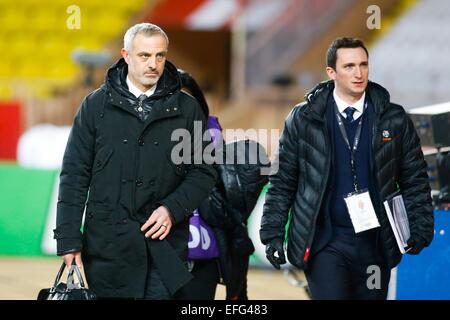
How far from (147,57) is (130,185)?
1.89 ft

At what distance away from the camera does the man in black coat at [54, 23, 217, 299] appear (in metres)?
4.67

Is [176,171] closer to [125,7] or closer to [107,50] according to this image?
[107,50]

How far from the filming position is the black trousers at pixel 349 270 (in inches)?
194

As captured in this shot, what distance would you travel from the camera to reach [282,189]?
5070 mm

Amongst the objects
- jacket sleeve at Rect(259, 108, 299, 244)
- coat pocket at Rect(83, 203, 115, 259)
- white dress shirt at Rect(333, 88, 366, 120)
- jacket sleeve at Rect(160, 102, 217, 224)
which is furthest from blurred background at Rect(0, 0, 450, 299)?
coat pocket at Rect(83, 203, 115, 259)

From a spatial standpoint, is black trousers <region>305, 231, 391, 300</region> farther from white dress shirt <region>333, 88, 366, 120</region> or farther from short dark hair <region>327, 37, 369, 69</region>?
short dark hair <region>327, 37, 369, 69</region>

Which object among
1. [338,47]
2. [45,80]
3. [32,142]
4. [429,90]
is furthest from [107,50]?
[338,47]

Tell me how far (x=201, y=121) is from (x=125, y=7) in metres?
15.1

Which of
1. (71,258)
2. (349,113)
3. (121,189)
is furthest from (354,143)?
(71,258)

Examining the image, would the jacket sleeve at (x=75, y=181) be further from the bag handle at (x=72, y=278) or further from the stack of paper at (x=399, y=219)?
the stack of paper at (x=399, y=219)

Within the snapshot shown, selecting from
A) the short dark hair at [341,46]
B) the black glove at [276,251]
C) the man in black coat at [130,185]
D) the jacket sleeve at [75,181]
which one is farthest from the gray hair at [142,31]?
the black glove at [276,251]

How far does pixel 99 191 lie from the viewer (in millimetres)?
4703

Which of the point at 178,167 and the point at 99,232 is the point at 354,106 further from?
the point at 99,232

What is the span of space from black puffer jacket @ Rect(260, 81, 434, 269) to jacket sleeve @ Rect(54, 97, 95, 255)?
92 centimetres
